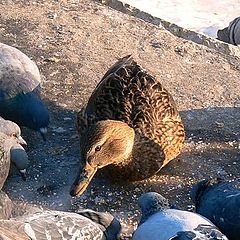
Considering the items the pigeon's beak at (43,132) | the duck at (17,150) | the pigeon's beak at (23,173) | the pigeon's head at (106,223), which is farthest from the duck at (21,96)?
the pigeon's head at (106,223)

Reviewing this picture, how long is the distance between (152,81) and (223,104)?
120cm

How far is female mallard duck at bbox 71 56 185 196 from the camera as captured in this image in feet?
19.0

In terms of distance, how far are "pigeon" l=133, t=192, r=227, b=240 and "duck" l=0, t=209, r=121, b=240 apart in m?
0.23

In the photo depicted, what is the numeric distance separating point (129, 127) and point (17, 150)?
2.81 feet

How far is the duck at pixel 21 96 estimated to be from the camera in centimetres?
660

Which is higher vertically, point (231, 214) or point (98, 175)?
point (231, 214)

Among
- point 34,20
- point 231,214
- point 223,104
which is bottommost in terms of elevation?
point 34,20

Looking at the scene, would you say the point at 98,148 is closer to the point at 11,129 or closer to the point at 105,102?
the point at 105,102

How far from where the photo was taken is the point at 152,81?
638 cm

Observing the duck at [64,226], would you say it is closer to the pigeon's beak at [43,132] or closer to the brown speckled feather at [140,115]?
the brown speckled feather at [140,115]

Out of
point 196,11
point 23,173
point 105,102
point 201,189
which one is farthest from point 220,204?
point 196,11

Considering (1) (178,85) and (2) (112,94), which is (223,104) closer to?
(1) (178,85)

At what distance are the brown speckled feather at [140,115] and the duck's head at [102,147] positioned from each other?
11cm

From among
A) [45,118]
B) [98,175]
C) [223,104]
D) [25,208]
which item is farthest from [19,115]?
[223,104]
